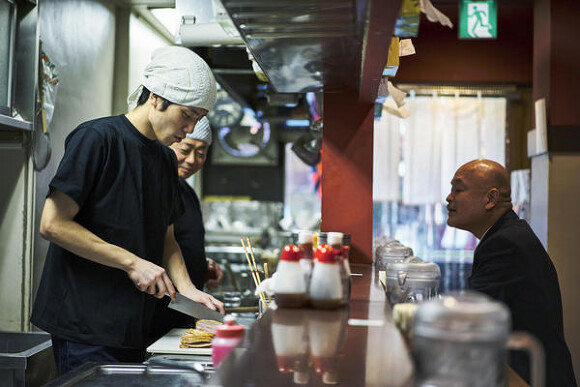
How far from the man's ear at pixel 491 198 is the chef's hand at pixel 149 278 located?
1701 mm

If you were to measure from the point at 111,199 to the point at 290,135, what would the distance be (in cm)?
933

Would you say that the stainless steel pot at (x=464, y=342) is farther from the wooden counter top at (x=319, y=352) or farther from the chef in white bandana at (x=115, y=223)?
the chef in white bandana at (x=115, y=223)

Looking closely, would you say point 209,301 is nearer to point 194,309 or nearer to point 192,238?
point 194,309

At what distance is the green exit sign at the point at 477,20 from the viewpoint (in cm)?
498

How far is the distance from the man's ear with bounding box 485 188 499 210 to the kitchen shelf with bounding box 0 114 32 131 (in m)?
2.33

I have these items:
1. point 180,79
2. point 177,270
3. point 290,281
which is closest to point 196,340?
point 177,270

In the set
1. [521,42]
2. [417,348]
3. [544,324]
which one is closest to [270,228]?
[521,42]

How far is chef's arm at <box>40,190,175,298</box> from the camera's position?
2.19 m

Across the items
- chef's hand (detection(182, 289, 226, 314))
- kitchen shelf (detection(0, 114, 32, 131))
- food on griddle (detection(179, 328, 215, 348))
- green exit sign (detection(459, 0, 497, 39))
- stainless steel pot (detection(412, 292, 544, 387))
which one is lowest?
food on griddle (detection(179, 328, 215, 348))

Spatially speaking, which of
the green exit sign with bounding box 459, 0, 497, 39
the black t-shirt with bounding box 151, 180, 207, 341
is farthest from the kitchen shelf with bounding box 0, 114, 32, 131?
the green exit sign with bounding box 459, 0, 497, 39

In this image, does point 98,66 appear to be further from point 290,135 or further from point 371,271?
point 290,135

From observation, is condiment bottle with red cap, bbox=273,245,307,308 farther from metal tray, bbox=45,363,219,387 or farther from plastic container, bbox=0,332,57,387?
plastic container, bbox=0,332,57,387

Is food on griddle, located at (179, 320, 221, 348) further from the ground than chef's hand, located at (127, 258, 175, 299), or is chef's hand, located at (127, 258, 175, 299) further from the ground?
chef's hand, located at (127, 258, 175, 299)

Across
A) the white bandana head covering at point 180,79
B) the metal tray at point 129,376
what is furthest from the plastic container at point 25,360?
the white bandana head covering at point 180,79
